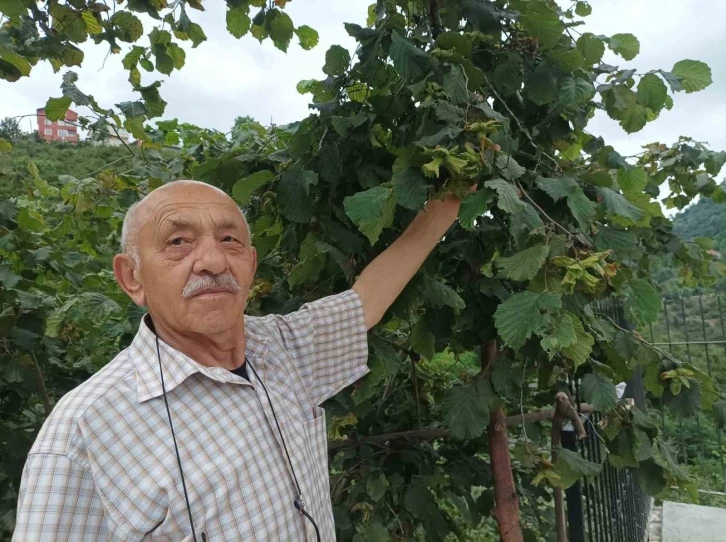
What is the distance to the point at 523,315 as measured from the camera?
1.00 metres

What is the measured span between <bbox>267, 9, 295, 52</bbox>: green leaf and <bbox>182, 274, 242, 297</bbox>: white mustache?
4.47 ft

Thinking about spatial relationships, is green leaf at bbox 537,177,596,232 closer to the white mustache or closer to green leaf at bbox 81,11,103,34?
the white mustache

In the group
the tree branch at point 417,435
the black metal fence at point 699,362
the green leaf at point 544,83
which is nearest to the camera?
the green leaf at point 544,83

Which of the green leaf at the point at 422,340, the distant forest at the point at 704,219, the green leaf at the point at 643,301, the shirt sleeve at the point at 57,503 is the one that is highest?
the distant forest at the point at 704,219

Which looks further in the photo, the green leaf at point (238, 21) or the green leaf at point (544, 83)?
the green leaf at point (238, 21)

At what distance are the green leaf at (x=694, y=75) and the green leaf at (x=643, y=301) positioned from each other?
0.69 m

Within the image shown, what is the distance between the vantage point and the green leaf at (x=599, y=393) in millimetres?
1408

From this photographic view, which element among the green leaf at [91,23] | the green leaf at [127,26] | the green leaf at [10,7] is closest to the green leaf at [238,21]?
the green leaf at [127,26]

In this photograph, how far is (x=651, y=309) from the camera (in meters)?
1.20

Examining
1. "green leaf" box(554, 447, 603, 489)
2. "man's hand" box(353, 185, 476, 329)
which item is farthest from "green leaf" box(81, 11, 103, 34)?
"green leaf" box(554, 447, 603, 489)

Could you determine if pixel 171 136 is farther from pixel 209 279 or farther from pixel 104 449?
pixel 104 449

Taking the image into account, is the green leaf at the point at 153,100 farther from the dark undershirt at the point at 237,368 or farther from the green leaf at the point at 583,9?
the green leaf at the point at 583,9

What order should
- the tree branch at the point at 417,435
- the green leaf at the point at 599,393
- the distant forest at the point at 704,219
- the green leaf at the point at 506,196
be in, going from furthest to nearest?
the distant forest at the point at 704,219
the tree branch at the point at 417,435
the green leaf at the point at 599,393
the green leaf at the point at 506,196

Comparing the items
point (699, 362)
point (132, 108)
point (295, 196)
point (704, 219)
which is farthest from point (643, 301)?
point (704, 219)
